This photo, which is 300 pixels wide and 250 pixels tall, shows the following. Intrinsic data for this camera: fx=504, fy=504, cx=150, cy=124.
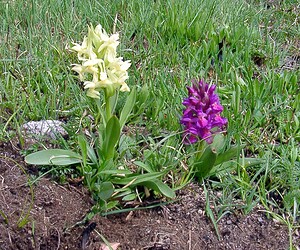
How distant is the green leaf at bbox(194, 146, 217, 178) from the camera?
1827 mm

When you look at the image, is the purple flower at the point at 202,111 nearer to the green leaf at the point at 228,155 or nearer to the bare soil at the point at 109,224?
the green leaf at the point at 228,155

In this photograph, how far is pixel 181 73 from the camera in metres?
2.42

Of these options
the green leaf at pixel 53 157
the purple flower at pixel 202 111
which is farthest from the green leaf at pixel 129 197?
the purple flower at pixel 202 111

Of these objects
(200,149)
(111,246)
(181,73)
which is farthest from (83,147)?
(181,73)

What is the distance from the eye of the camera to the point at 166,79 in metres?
2.40

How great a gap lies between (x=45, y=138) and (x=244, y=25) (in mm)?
1455

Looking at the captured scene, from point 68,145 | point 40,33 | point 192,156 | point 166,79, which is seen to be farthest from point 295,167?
point 40,33

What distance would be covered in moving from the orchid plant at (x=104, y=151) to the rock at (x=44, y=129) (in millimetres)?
226

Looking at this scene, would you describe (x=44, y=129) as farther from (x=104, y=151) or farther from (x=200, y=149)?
(x=200, y=149)

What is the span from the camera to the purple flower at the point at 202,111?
1.88 m

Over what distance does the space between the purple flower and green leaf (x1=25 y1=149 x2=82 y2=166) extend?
44 cm

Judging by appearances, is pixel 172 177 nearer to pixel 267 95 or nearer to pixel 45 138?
pixel 45 138

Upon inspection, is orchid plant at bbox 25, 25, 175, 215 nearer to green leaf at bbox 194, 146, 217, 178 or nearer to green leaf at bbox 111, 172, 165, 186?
green leaf at bbox 111, 172, 165, 186

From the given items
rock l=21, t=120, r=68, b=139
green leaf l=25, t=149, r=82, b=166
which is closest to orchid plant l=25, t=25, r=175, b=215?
green leaf l=25, t=149, r=82, b=166
